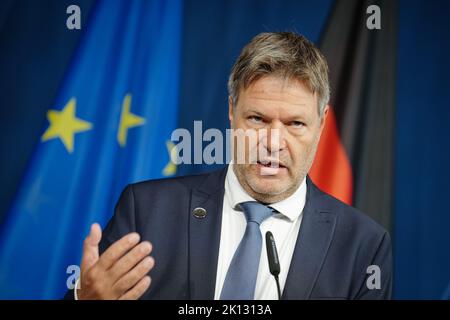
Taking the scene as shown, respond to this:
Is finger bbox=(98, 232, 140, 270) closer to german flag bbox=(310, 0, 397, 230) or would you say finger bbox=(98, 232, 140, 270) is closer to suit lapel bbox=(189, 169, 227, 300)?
suit lapel bbox=(189, 169, 227, 300)

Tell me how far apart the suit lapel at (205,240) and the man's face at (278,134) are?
0.12 meters

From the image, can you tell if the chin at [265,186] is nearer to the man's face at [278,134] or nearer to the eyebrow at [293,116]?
the man's face at [278,134]

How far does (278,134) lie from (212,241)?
1.34 feet

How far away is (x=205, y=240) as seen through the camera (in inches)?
69.1

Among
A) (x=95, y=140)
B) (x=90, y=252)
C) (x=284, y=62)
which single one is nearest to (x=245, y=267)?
(x=90, y=252)

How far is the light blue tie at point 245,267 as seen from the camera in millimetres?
1647

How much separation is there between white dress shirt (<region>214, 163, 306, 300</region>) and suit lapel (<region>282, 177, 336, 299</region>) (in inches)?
1.5

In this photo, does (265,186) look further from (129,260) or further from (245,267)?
(129,260)

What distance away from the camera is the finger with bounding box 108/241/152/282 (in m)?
1.43

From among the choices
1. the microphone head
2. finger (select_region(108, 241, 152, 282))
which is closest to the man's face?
the microphone head
